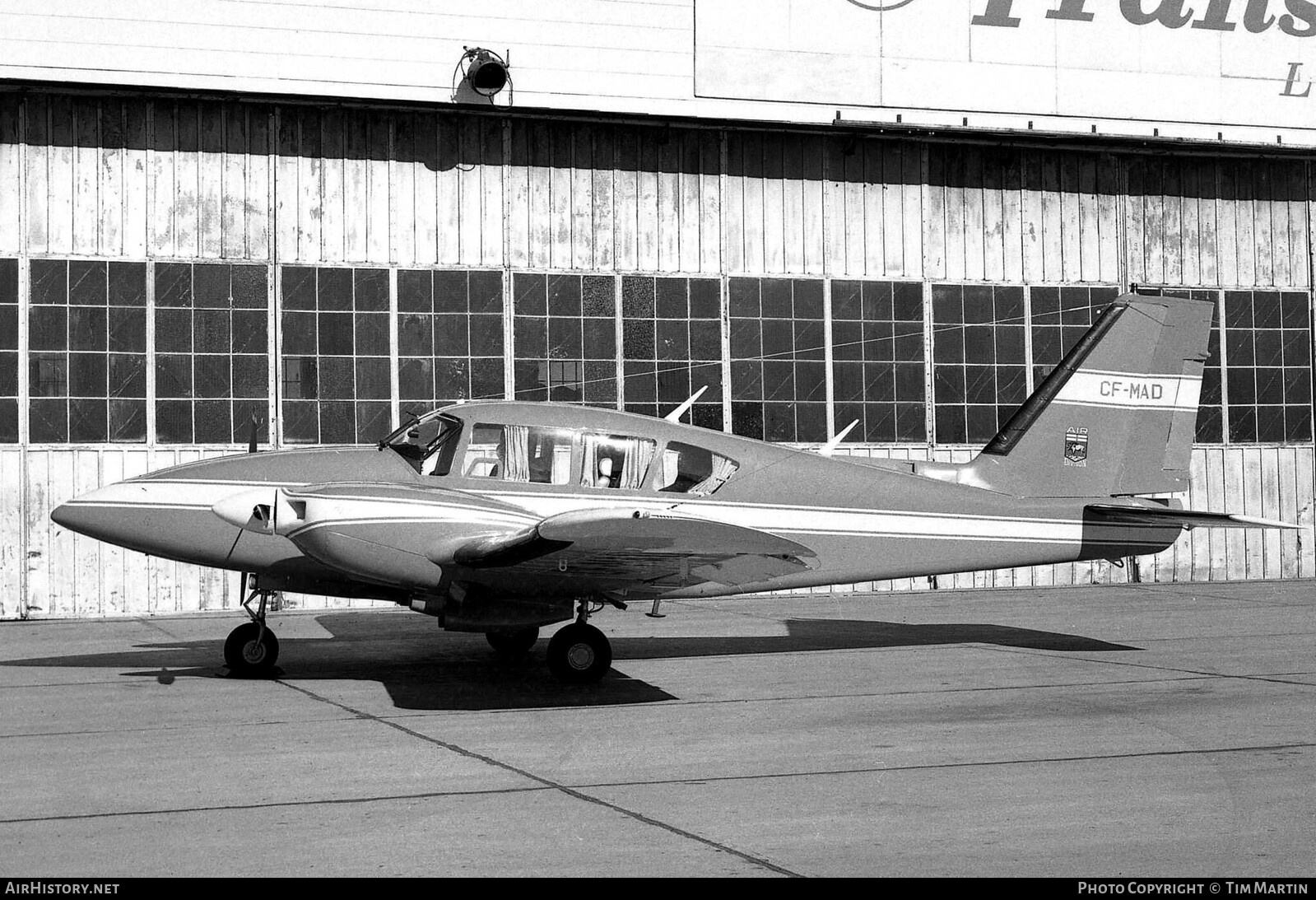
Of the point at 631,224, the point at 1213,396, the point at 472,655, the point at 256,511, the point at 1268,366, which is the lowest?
the point at 472,655

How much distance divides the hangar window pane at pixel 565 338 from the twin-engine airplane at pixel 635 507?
701 centimetres

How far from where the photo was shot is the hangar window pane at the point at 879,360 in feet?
66.5

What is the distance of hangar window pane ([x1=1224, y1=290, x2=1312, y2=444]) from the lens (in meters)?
21.9

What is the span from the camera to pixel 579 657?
35.6 ft

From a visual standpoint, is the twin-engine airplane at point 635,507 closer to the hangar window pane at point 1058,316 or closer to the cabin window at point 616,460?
the cabin window at point 616,460

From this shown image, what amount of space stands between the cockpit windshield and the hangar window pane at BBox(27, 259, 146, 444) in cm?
781

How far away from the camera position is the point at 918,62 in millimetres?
20312

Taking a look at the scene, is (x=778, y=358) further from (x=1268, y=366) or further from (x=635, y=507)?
(x=635, y=507)

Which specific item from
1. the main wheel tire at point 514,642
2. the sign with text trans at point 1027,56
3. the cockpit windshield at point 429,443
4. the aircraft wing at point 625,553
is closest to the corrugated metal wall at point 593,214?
the sign with text trans at point 1027,56

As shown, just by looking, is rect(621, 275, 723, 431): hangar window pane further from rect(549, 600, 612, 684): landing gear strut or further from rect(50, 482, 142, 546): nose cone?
rect(50, 482, 142, 546): nose cone

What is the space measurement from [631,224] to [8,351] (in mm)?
8746

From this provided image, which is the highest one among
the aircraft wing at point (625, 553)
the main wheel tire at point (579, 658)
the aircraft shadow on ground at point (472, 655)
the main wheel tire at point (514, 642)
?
the aircraft wing at point (625, 553)

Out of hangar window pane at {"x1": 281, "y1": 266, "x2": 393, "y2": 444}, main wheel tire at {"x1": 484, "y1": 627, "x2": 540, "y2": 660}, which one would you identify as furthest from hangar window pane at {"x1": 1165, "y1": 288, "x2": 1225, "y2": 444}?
main wheel tire at {"x1": 484, "y1": 627, "x2": 540, "y2": 660}

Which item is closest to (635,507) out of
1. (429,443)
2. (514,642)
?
(429,443)
